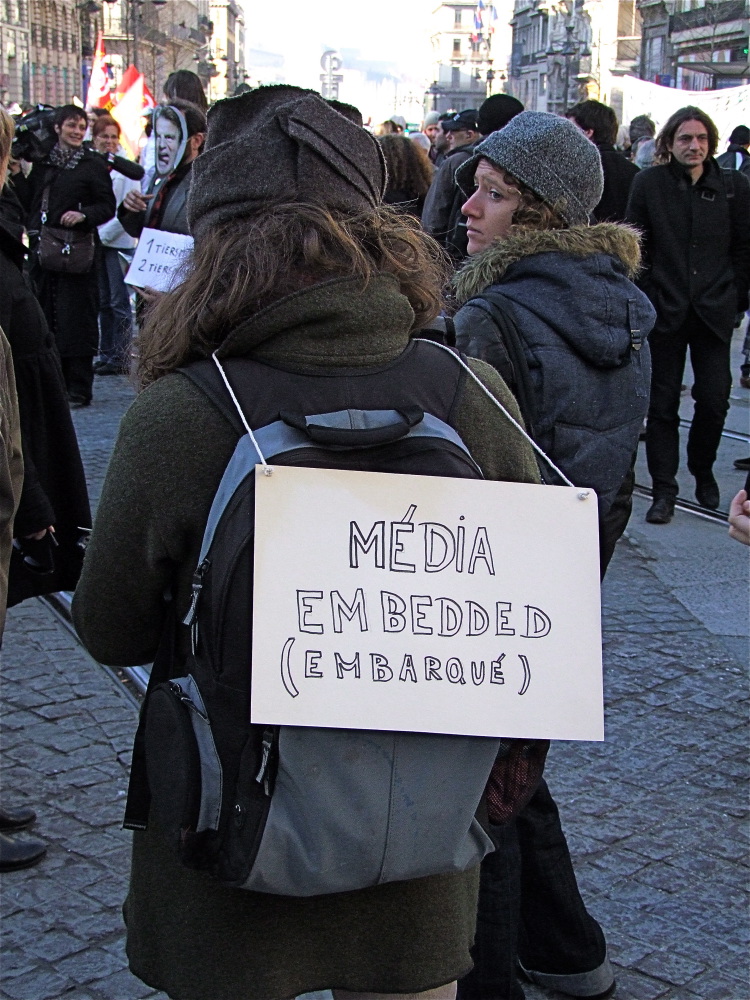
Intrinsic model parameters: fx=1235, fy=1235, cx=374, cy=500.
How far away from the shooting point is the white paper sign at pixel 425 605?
1.47m

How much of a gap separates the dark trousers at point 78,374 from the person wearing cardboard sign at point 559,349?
20.7ft

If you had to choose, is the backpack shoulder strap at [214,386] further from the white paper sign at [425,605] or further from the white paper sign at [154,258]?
the white paper sign at [154,258]

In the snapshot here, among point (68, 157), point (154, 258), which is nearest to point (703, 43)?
point (68, 157)

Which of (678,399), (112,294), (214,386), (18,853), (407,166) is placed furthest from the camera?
(112,294)

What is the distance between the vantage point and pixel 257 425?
1.54 meters

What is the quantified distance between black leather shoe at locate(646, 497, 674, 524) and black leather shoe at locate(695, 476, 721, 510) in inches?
12.9

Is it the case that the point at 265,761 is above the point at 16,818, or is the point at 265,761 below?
above

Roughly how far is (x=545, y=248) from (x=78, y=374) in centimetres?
650

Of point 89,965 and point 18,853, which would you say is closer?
point 89,965

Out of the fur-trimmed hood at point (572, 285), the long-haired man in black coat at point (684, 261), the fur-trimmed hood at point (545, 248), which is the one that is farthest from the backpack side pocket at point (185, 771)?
the long-haired man in black coat at point (684, 261)

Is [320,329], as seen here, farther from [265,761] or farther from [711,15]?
[711,15]

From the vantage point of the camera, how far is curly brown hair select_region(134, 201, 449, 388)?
1624 mm

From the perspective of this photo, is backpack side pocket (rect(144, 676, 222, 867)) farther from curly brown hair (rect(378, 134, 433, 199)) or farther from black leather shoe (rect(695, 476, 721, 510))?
curly brown hair (rect(378, 134, 433, 199))

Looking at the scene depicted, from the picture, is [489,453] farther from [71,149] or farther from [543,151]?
[71,149]
